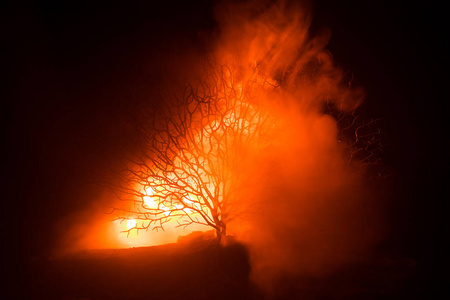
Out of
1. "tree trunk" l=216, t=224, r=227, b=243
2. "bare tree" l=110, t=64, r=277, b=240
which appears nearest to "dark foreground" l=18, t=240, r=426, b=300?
"tree trunk" l=216, t=224, r=227, b=243

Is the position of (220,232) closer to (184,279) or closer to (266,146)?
(184,279)

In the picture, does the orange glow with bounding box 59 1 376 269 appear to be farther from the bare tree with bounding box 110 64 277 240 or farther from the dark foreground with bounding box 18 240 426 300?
the dark foreground with bounding box 18 240 426 300

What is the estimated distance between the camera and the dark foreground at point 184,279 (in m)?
5.96

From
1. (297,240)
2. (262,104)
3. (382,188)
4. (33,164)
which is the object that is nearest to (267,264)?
(297,240)

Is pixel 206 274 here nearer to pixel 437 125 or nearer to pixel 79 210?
pixel 79 210

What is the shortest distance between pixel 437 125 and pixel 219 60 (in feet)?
23.7

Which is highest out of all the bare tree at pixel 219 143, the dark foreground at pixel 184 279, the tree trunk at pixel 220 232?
the bare tree at pixel 219 143

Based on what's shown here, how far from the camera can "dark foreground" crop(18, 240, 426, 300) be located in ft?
19.6

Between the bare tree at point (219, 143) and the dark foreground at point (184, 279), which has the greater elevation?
the bare tree at point (219, 143)

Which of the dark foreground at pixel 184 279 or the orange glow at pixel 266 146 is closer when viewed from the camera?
the dark foreground at pixel 184 279

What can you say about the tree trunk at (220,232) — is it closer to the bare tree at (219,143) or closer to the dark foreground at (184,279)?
the bare tree at (219,143)

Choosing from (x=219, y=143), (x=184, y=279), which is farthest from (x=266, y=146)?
(x=184, y=279)

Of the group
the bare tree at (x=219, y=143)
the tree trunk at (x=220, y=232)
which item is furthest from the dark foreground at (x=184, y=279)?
the bare tree at (x=219, y=143)

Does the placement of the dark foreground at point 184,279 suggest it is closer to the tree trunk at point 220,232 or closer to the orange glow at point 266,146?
the tree trunk at point 220,232
